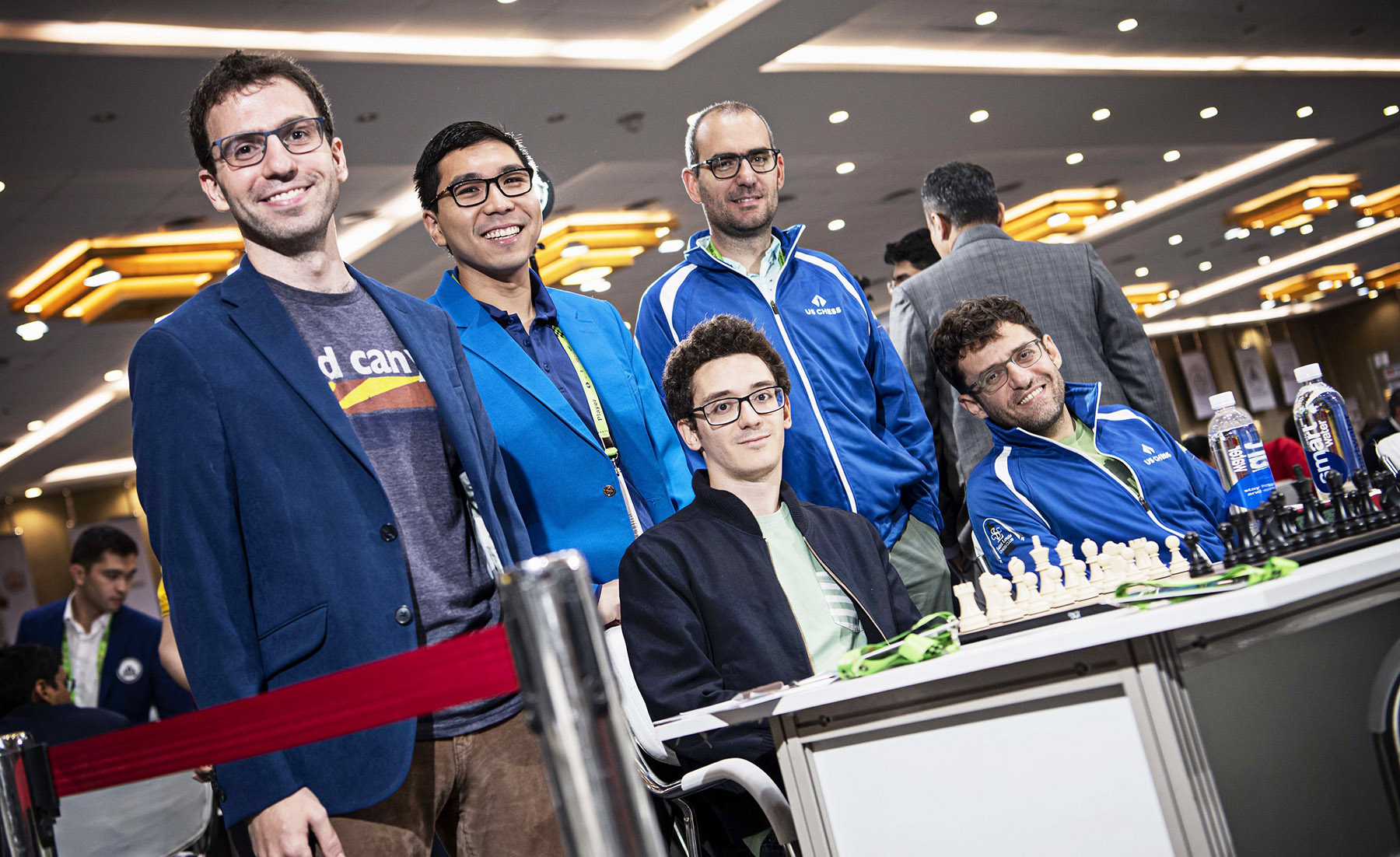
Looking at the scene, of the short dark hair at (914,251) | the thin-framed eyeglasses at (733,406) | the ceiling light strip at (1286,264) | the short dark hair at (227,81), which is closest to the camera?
the short dark hair at (227,81)

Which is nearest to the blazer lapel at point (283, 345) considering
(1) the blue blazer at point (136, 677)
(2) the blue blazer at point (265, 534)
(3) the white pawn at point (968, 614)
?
(2) the blue blazer at point (265, 534)

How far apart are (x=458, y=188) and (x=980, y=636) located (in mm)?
1386

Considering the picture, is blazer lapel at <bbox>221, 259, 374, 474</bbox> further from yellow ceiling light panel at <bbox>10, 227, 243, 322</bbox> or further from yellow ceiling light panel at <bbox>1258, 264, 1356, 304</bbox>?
yellow ceiling light panel at <bbox>1258, 264, 1356, 304</bbox>

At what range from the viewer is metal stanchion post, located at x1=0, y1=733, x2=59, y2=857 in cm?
177

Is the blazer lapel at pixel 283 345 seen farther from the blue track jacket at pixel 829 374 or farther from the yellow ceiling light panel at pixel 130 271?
the yellow ceiling light panel at pixel 130 271

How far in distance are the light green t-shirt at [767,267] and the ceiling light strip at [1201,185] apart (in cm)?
1148

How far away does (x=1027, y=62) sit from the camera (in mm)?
8391

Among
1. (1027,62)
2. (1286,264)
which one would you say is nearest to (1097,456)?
(1027,62)

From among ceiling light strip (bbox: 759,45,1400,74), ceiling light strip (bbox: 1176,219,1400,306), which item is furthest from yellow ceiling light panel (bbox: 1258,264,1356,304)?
ceiling light strip (bbox: 759,45,1400,74)

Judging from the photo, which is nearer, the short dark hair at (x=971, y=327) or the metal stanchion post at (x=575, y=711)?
the metal stanchion post at (x=575, y=711)

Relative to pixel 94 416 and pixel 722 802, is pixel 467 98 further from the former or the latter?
pixel 94 416

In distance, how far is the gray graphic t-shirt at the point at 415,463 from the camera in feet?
5.25

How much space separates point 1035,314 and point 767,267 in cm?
90

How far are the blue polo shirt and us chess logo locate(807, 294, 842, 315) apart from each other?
696 millimetres
